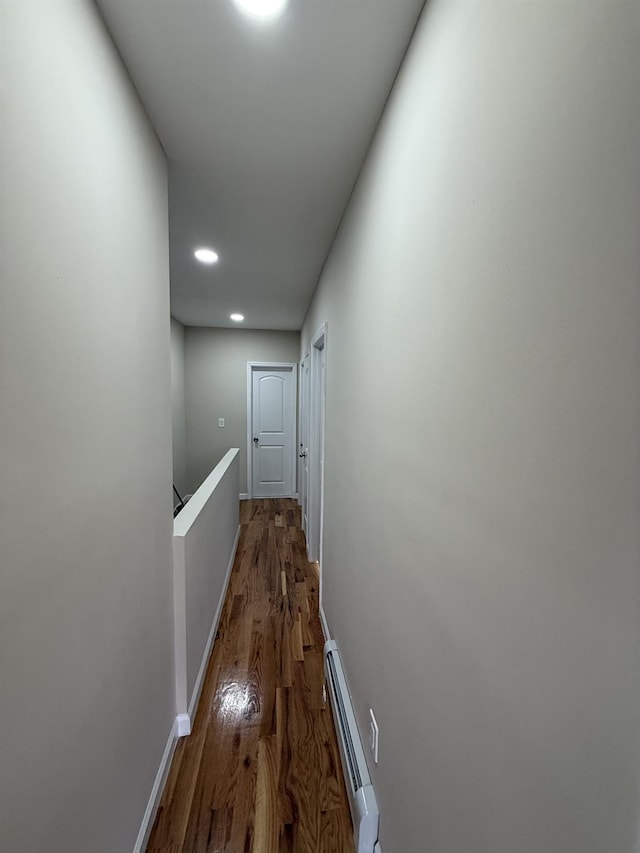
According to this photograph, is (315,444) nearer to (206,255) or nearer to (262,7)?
(206,255)

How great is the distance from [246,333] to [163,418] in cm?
372

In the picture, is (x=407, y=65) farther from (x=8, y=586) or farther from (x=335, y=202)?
(x=8, y=586)

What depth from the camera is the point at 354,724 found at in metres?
1.33

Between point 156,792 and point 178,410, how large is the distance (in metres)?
3.77

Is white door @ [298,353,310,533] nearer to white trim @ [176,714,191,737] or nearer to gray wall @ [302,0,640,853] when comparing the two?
white trim @ [176,714,191,737]

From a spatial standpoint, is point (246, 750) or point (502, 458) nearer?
point (502, 458)

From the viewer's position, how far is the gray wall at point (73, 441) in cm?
60

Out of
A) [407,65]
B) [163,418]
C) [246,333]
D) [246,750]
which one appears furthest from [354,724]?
[246,333]

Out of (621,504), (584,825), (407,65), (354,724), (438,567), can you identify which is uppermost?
(407,65)

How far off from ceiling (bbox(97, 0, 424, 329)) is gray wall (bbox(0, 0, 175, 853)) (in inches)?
5.7

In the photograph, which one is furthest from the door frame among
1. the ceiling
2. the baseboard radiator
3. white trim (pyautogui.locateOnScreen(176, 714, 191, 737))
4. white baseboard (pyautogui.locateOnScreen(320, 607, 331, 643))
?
white trim (pyautogui.locateOnScreen(176, 714, 191, 737))

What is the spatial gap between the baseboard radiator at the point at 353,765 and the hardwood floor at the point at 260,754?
4.2 inches

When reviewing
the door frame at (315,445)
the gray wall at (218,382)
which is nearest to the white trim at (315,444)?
the door frame at (315,445)

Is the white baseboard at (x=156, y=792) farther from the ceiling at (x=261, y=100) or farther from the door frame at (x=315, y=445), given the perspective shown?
the ceiling at (x=261, y=100)
